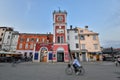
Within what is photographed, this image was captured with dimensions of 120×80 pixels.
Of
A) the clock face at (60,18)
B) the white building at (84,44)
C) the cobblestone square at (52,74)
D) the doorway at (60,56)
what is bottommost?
the cobblestone square at (52,74)

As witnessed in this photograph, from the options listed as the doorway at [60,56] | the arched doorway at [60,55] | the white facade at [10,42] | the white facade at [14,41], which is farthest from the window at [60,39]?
the white facade at [10,42]

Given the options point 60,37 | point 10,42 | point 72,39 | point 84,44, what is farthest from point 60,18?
point 10,42

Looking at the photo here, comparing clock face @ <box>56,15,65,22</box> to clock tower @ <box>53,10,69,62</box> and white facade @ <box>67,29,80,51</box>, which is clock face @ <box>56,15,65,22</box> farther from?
white facade @ <box>67,29,80,51</box>

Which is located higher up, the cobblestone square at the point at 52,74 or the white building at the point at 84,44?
the white building at the point at 84,44

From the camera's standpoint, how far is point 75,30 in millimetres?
43938

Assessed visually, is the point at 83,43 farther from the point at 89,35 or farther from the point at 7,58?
the point at 7,58

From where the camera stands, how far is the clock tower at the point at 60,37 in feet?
111

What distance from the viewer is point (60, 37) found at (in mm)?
35062

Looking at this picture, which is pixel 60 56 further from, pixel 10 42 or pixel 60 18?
pixel 10 42

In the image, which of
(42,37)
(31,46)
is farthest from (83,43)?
(31,46)

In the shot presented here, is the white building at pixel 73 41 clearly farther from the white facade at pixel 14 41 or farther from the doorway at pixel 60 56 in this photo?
the white facade at pixel 14 41

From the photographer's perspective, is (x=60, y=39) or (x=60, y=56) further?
(x=60, y=39)

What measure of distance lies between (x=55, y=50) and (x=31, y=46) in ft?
58.4

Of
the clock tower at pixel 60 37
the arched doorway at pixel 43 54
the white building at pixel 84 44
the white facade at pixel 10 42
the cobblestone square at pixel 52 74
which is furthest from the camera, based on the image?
the white facade at pixel 10 42
